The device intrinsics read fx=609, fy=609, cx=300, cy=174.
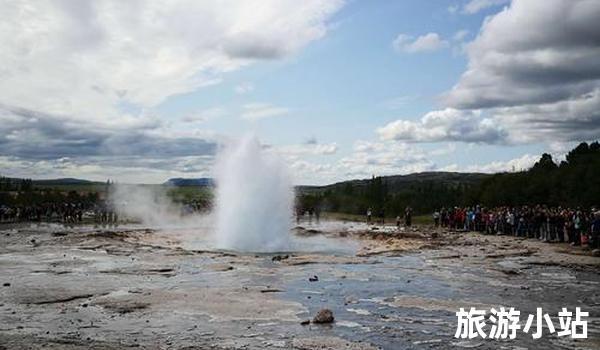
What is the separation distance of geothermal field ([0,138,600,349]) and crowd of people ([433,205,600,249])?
107 cm

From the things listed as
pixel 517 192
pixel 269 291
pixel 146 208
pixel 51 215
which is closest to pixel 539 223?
pixel 269 291

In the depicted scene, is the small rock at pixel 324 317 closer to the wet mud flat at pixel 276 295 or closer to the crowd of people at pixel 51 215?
the wet mud flat at pixel 276 295

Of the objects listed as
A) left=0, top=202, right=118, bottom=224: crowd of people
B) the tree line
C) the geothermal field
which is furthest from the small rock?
left=0, top=202, right=118, bottom=224: crowd of people

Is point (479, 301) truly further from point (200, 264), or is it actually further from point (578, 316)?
point (200, 264)

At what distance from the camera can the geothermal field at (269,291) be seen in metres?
9.40

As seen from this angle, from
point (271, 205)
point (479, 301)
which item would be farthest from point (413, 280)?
point (271, 205)

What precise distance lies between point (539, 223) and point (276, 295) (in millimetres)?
18972

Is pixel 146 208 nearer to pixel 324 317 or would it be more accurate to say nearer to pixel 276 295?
pixel 276 295

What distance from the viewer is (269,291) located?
14094 millimetres

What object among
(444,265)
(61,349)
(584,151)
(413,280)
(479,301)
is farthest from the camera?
(584,151)

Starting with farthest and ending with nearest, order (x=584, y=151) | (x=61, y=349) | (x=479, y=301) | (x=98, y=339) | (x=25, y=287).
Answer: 1. (x=584, y=151)
2. (x=25, y=287)
3. (x=479, y=301)
4. (x=98, y=339)
5. (x=61, y=349)

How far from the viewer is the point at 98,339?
9.17 m

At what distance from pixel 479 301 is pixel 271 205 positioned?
1699 cm

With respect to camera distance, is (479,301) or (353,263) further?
(353,263)
